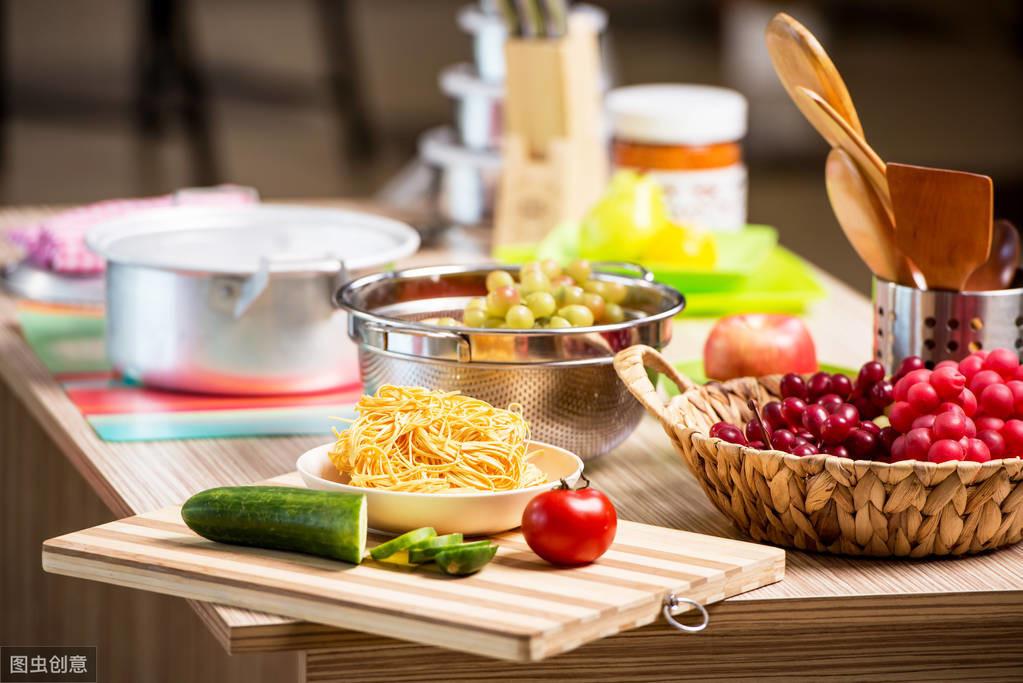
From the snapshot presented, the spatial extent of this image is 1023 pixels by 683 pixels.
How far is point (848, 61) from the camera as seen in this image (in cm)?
830

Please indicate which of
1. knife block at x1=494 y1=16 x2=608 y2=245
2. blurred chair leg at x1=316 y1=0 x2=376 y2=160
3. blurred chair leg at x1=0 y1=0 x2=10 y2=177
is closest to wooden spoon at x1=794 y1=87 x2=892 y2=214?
knife block at x1=494 y1=16 x2=608 y2=245

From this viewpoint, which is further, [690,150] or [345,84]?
[345,84]

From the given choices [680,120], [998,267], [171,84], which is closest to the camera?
[998,267]

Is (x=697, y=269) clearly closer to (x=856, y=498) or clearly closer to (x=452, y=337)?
(x=452, y=337)

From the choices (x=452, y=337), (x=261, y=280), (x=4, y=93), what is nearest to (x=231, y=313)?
(x=261, y=280)

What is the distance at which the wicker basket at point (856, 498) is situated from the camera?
104 cm

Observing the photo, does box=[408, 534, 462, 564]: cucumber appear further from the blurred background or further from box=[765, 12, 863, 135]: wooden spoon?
the blurred background

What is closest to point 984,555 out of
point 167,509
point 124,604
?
point 167,509

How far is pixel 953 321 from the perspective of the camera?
1.33m

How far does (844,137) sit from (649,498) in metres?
0.34

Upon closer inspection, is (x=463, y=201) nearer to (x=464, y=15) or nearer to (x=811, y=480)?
(x=464, y=15)

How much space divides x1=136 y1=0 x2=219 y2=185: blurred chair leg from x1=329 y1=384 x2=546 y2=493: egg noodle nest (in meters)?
3.86

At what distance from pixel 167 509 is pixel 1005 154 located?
6637 millimetres

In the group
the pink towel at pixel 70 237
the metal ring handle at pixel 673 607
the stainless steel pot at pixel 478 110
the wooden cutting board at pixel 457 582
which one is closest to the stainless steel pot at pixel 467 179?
the stainless steel pot at pixel 478 110
